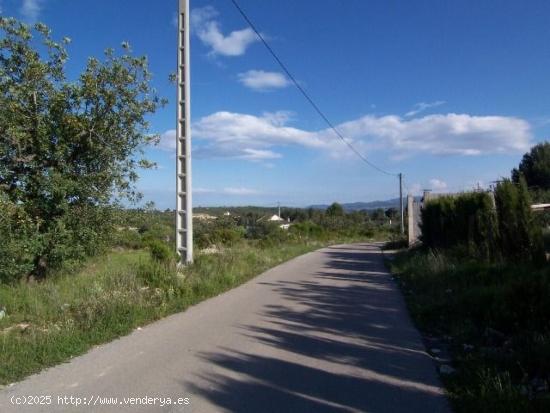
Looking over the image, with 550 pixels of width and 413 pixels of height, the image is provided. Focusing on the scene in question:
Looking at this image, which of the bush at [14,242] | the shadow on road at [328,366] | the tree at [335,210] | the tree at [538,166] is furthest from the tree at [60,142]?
the tree at [335,210]

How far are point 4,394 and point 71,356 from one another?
1.35 metres

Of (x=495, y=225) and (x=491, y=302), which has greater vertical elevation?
(x=495, y=225)

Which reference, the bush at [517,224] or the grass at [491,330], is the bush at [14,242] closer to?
the grass at [491,330]

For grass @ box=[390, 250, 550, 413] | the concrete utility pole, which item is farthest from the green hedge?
the concrete utility pole

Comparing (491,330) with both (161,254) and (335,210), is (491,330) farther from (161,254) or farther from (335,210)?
(335,210)

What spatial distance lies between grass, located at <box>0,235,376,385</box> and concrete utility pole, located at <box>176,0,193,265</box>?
749mm

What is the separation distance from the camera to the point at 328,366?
241 inches

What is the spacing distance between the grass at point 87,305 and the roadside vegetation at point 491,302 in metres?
4.46

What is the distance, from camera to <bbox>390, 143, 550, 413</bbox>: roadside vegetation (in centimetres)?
514

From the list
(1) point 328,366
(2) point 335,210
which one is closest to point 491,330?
(1) point 328,366

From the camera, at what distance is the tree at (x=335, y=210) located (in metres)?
91.2

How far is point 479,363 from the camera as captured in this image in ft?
19.9

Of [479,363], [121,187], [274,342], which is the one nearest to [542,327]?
[479,363]

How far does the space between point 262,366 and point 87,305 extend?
12.9ft
